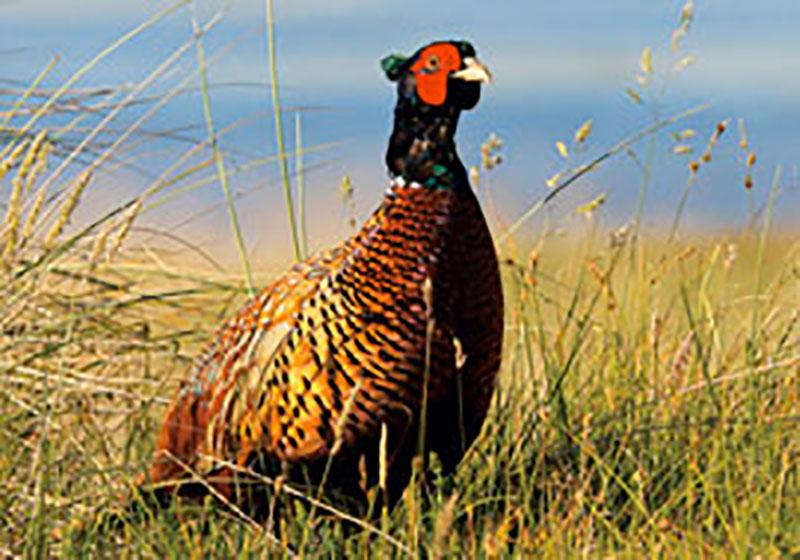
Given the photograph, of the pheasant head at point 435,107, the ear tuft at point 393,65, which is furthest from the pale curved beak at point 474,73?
the ear tuft at point 393,65

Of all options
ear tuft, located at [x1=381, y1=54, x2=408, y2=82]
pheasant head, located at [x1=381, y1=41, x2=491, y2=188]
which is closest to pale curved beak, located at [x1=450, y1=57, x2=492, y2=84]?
pheasant head, located at [x1=381, y1=41, x2=491, y2=188]

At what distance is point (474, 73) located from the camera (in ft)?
11.9

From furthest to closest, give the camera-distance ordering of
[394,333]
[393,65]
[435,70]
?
[393,65] < [435,70] < [394,333]

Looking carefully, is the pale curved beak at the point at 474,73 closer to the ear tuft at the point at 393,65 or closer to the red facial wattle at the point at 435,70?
the red facial wattle at the point at 435,70

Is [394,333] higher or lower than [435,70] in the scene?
lower

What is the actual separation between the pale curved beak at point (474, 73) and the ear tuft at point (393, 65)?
0.52 ft

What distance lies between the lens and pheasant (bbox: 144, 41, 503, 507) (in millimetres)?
3568

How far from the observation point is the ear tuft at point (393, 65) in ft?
12.3

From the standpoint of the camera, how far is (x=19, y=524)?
3639mm

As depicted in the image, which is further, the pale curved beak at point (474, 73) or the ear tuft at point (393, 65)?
the ear tuft at point (393, 65)

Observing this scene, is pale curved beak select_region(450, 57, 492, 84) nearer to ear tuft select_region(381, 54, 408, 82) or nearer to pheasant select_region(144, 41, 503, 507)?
pheasant select_region(144, 41, 503, 507)

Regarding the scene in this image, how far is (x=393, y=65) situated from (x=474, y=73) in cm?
26

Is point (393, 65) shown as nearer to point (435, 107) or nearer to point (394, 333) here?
point (435, 107)

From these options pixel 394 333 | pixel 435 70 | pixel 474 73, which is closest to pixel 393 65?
pixel 435 70
